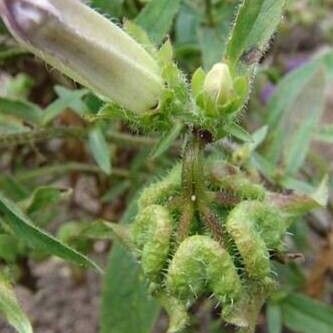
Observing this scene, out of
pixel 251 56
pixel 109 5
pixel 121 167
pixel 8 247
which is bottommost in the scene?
pixel 121 167

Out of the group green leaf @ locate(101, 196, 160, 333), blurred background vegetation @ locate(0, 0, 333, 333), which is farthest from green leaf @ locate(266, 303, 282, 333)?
green leaf @ locate(101, 196, 160, 333)

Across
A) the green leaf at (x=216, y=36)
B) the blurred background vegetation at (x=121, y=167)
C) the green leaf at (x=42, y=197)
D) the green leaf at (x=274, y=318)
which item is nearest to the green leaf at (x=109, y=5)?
the blurred background vegetation at (x=121, y=167)

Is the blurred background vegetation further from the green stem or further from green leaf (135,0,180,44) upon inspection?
the green stem

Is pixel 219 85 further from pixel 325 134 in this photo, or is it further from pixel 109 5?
pixel 325 134

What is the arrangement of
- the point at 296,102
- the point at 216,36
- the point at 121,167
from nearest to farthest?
the point at 216,36
the point at 296,102
the point at 121,167

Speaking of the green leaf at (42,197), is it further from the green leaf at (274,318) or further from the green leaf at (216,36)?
the green leaf at (274,318)

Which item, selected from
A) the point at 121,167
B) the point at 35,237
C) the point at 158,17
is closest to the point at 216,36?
the point at 158,17
